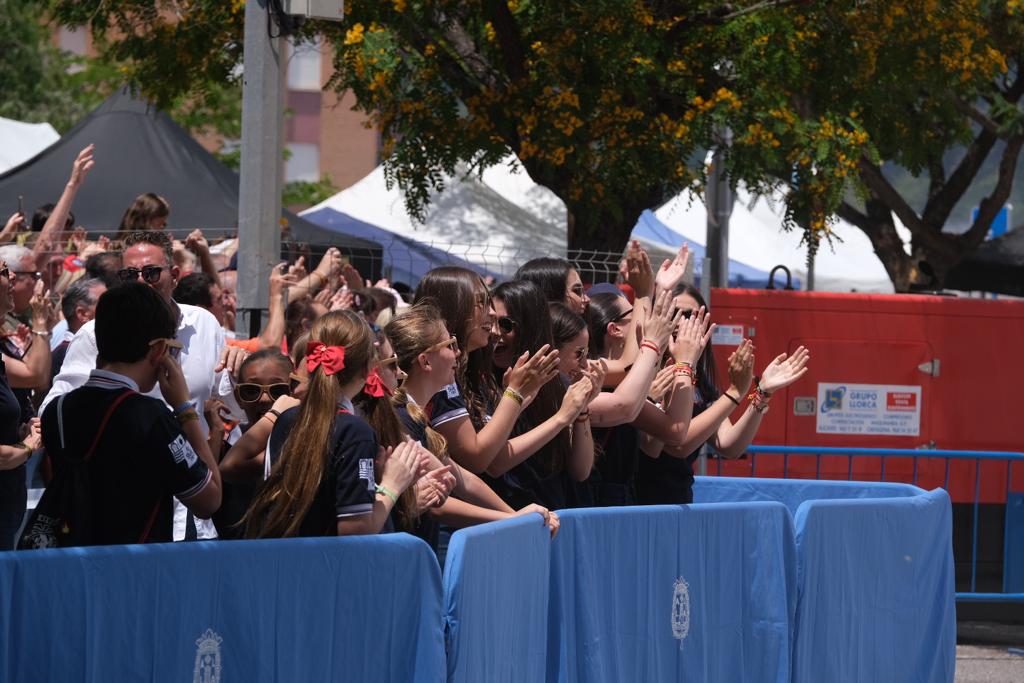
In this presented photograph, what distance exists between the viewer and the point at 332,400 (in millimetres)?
4520

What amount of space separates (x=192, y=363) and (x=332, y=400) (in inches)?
101

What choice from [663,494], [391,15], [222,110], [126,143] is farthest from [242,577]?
[222,110]

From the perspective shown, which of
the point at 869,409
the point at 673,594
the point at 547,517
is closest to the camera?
the point at 547,517

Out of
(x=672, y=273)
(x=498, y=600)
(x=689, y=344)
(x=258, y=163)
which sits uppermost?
(x=258, y=163)

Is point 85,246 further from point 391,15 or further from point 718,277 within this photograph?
point 718,277

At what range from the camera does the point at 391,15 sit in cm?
1086

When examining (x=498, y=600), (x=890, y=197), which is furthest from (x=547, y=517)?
(x=890, y=197)

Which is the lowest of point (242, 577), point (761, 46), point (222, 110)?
point (242, 577)

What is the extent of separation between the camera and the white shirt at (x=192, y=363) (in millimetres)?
6430

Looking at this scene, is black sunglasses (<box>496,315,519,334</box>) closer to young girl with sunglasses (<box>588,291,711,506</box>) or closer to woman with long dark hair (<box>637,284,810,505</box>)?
young girl with sunglasses (<box>588,291,711,506</box>)

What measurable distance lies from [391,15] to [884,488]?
5.17 metres

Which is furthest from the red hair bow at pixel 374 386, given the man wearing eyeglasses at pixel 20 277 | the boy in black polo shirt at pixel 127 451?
the man wearing eyeglasses at pixel 20 277

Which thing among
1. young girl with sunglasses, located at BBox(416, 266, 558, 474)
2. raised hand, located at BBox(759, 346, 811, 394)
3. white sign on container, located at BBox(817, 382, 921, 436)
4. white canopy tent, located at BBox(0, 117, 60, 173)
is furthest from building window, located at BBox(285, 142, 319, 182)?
young girl with sunglasses, located at BBox(416, 266, 558, 474)

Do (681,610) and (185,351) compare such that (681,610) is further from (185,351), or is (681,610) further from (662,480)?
(185,351)
